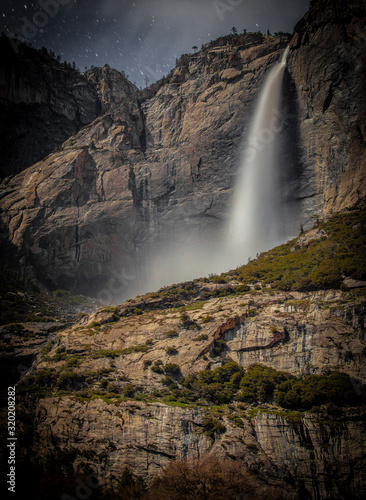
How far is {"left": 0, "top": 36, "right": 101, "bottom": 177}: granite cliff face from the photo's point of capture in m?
98.0

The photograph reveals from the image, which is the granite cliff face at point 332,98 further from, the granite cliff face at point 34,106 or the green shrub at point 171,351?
the granite cliff face at point 34,106

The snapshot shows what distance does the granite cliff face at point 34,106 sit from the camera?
98000mm

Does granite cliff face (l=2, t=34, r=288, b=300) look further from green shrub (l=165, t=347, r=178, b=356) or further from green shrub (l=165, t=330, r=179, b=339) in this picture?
green shrub (l=165, t=347, r=178, b=356)

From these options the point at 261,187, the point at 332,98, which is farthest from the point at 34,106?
the point at 332,98

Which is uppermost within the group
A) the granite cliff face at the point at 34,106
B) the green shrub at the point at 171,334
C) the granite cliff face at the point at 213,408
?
the granite cliff face at the point at 34,106

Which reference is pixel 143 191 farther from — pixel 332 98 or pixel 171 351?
pixel 171 351

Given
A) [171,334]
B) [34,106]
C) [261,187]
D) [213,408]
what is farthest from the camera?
[34,106]

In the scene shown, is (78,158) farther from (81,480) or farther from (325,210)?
(81,480)

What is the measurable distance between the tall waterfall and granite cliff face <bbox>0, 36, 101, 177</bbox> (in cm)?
6243

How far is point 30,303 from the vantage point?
229 feet

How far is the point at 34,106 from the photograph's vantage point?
333 ft

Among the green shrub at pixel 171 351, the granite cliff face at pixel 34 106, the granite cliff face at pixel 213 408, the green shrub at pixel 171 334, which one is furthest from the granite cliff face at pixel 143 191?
the green shrub at pixel 171 351

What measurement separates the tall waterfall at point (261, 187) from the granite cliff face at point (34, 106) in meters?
62.4

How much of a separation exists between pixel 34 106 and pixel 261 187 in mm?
74684
